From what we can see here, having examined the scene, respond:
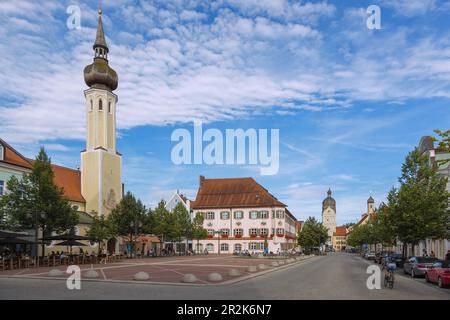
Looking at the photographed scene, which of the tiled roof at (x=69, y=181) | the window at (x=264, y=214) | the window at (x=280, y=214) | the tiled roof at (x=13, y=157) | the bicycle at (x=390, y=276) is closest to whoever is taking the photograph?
the bicycle at (x=390, y=276)

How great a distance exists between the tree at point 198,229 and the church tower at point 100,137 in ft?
54.3

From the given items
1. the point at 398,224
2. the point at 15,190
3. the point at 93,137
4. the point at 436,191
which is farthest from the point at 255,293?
the point at 93,137

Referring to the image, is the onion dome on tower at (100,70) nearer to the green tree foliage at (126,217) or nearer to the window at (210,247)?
the green tree foliage at (126,217)

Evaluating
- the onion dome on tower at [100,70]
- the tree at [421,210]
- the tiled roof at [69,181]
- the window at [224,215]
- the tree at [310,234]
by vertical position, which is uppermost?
the onion dome on tower at [100,70]

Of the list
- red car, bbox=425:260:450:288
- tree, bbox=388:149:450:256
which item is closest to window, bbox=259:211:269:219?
tree, bbox=388:149:450:256

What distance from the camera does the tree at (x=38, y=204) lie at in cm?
3750

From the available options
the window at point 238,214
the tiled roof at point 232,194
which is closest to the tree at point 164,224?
the window at point 238,214

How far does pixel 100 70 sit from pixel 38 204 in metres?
29.1

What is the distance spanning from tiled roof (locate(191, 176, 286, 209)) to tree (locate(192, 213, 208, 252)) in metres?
5.55

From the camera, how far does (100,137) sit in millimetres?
62875

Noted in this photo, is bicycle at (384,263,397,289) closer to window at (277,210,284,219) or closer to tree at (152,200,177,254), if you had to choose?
tree at (152,200,177,254)

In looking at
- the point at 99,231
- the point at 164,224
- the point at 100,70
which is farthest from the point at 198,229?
the point at 99,231

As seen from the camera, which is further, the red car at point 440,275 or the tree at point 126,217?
the tree at point 126,217
